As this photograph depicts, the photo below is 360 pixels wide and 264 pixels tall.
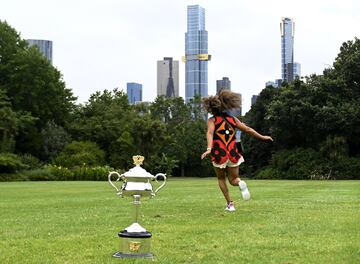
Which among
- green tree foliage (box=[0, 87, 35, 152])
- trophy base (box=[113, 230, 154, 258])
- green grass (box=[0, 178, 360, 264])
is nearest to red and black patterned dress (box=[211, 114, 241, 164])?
green grass (box=[0, 178, 360, 264])

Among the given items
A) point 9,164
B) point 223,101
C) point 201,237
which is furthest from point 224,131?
point 9,164

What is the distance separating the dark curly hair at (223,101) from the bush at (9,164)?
136 feet

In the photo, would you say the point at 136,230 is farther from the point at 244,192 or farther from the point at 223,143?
the point at 223,143

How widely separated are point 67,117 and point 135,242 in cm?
6600

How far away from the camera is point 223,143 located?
10.0 m

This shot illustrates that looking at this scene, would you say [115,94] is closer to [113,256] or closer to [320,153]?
[320,153]

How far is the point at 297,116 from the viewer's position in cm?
5184

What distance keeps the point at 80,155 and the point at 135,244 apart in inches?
2067

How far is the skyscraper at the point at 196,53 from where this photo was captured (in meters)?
123

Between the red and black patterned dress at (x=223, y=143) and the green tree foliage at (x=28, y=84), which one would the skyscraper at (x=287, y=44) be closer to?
the green tree foliage at (x=28, y=84)

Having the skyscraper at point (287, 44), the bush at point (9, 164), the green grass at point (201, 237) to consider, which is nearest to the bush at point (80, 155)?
the bush at point (9, 164)

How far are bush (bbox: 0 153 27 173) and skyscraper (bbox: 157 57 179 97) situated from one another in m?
60.6

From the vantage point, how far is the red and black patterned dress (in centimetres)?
999

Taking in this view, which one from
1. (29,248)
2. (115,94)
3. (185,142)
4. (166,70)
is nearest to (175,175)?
(185,142)
